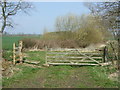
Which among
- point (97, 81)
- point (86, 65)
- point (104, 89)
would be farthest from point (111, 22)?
point (104, 89)

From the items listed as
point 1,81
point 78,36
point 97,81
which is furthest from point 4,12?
point 97,81

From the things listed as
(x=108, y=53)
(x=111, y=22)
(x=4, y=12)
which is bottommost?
(x=108, y=53)

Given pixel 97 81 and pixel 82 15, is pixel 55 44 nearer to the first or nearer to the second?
pixel 82 15

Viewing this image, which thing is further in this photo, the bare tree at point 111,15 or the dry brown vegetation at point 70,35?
the dry brown vegetation at point 70,35

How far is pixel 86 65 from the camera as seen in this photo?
10.7 m

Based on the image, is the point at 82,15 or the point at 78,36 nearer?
the point at 78,36

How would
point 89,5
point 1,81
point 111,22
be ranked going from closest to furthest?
point 1,81, point 111,22, point 89,5

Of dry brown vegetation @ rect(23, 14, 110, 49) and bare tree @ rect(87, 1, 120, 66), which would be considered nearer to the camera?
bare tree @ rect(87, 1, 120, 66)

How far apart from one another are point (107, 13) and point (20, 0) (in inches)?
674

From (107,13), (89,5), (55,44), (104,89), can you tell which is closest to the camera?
(104,89)

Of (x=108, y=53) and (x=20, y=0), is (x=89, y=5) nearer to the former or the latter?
(x=108, y=53)

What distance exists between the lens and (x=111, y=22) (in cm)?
915

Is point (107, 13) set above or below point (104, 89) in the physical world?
above

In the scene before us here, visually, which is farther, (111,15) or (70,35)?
(70,35)
